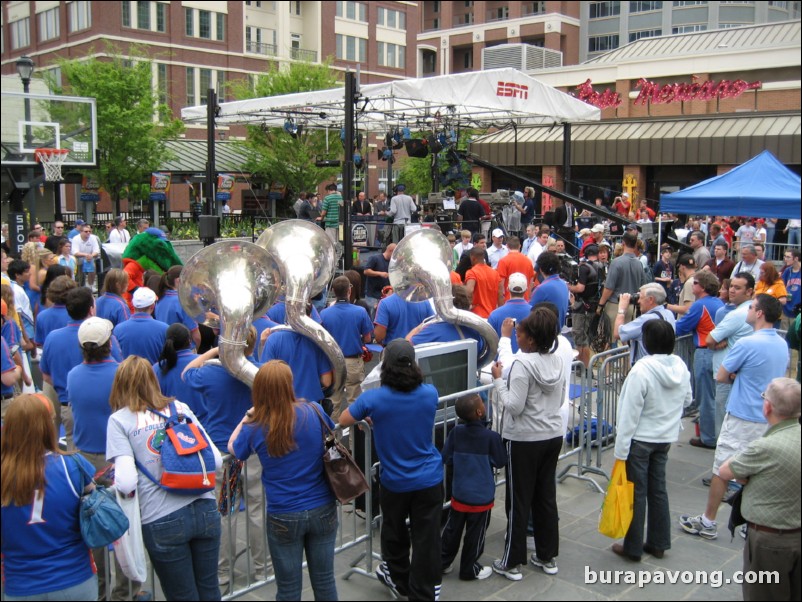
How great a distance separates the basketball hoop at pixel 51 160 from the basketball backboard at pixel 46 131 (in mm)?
295

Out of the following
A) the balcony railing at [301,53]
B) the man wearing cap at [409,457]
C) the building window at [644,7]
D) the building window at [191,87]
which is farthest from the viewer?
the building window at [644,7]

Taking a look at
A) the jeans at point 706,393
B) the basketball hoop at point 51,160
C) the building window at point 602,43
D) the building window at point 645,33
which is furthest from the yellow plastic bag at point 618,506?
the building window at point 602,43

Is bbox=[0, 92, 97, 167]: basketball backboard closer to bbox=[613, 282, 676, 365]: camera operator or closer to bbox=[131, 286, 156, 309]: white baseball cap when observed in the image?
bbox=[131, 286, 156, 309]: white baseball cap

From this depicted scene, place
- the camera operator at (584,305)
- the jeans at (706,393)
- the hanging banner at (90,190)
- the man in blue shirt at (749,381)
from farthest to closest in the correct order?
1. the hanging banner at (90,190)
2. the camera operator at (584,305)
3. the jeans at (706,393)
4. the man in blue shirt at (749,381)

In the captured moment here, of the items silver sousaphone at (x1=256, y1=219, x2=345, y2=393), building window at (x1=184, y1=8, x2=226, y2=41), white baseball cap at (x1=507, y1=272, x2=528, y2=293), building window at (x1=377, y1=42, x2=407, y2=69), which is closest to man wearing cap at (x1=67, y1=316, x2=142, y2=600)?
silver sousaphone at (x1=256, y1=219, x2=345, y2=393)

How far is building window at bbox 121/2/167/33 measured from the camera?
35469mm

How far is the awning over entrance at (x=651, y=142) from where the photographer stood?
83.7 feet

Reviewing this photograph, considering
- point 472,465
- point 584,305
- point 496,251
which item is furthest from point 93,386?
point 496,251

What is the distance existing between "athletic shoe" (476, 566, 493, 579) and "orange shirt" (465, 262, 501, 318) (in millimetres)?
4106

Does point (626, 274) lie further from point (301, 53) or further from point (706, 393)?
point (301, 53)

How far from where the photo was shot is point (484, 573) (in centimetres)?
471

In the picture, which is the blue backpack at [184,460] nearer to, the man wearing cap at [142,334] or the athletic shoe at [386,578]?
the athletic shoe at [386,578]

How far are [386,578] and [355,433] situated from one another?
3.29ft

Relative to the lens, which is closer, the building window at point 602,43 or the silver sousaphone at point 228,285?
the silver sousaphone at point 228,285
